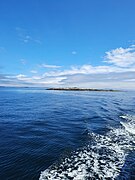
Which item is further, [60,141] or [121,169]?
[60,141]

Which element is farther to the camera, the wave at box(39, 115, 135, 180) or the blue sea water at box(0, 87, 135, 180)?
the blue sea water at box(0, 87, 135, 180)

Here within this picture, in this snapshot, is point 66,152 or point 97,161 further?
point 66,152

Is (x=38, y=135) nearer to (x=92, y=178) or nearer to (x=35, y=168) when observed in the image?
(x=35, y=168)

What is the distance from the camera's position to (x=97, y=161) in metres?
12.5

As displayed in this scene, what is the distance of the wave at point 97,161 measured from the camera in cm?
1057

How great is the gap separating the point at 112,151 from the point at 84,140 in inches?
128

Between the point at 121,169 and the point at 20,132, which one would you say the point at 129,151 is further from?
the point at 20,132

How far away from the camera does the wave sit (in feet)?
34.7

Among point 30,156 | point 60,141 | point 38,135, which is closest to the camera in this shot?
point 30,156

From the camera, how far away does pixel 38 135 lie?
18.2 m

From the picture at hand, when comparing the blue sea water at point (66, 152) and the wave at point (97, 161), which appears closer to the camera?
the wave at point (97, 161)

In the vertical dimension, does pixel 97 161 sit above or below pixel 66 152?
below

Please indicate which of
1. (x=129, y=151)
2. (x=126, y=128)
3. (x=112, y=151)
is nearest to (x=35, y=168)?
(x=112, y=151)

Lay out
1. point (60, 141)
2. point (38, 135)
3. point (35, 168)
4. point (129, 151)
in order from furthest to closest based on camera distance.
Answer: point (38, 135) < point (60, 141) < point (129, 151) < point (35, 168)
